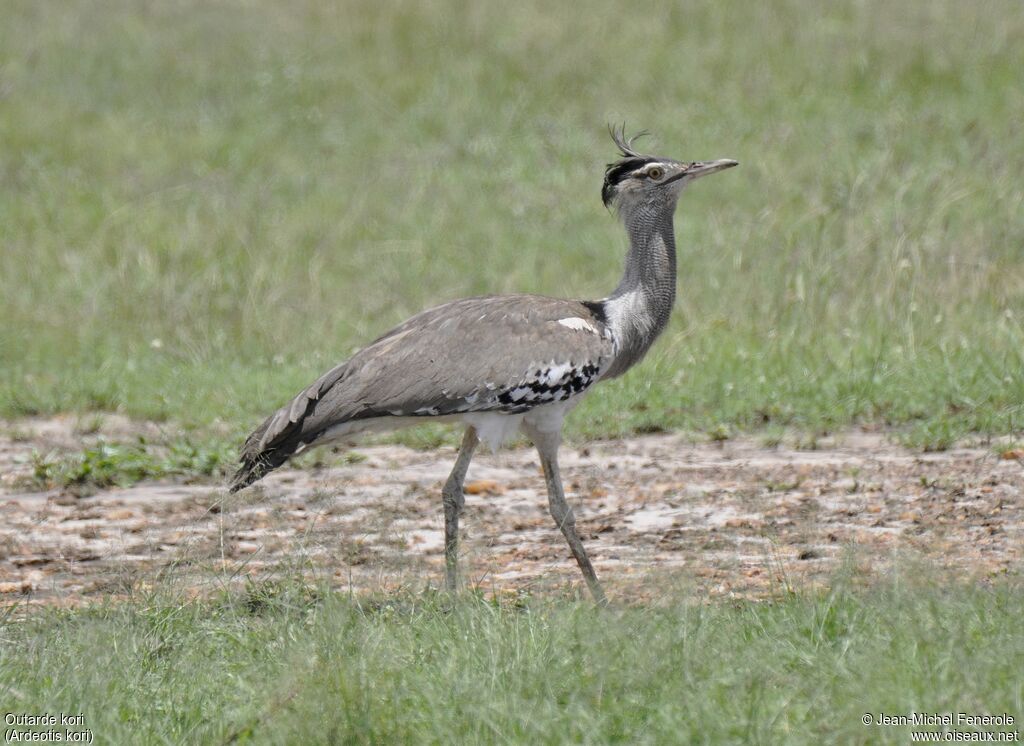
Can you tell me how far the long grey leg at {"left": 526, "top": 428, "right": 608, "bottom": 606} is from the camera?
15.6ft

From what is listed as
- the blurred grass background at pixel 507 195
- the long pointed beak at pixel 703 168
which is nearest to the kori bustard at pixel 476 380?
the long pointed beak at pixel 703 168

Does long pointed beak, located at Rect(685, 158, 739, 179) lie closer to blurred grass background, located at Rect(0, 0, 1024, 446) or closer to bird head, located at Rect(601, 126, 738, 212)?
bird head, located at Rect(601, 126, 738, 212)

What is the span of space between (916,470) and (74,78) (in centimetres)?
1023

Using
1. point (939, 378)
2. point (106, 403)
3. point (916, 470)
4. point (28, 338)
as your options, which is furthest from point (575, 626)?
point (28, 338)

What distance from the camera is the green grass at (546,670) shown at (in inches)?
131

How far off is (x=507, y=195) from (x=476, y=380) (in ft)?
22.6

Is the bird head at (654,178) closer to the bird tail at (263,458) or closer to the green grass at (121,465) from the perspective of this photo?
the bird tail at (263,458)

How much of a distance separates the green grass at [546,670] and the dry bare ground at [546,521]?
200 millimetres

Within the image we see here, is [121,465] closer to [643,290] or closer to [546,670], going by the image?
[643,290]

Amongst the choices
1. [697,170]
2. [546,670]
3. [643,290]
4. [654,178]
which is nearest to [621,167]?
[654,178]

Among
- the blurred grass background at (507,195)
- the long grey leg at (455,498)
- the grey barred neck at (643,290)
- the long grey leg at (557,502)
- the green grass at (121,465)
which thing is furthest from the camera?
the blurred grass background at (507,195)

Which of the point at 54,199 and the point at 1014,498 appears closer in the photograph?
the point at 1014,498

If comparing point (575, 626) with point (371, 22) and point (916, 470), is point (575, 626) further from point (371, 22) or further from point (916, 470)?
point (371, 22)

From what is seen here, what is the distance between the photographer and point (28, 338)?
28.1 feet
